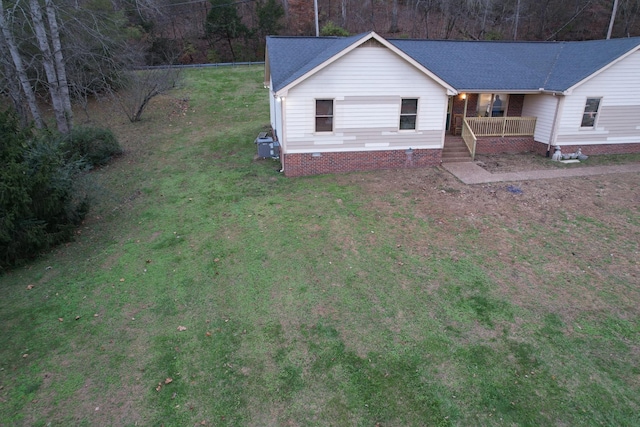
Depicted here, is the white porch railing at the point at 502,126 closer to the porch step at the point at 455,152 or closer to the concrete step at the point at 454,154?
the porch step at the point at 455,152

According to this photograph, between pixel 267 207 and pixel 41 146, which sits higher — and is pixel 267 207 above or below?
below

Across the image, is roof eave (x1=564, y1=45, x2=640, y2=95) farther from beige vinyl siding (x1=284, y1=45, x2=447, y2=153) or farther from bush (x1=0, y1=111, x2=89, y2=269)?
bush (x1=0, y1=111, x2=89, y2=269)

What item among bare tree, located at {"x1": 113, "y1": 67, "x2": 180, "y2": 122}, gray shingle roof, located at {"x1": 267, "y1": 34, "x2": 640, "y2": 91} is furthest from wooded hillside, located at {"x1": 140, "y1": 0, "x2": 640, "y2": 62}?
gray shingle roof, located at {"x1": 267, "y1": 34, "x2": 640, "y2": 91}

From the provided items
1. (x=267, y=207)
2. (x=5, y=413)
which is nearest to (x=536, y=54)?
(x=267, y=207)

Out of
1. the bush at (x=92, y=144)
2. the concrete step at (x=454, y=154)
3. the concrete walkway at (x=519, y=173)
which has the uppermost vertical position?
the bush at (x=92, y=144)

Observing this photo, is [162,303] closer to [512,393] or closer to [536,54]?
[512,393]

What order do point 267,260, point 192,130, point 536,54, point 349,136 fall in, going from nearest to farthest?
point 267,260 → point 349,136 → point 536,54 → point 192,130

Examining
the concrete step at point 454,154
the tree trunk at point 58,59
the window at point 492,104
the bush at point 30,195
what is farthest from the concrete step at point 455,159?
the tree trunk at point 58,59

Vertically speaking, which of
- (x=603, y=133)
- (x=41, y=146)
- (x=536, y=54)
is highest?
(x=536, y=54)
